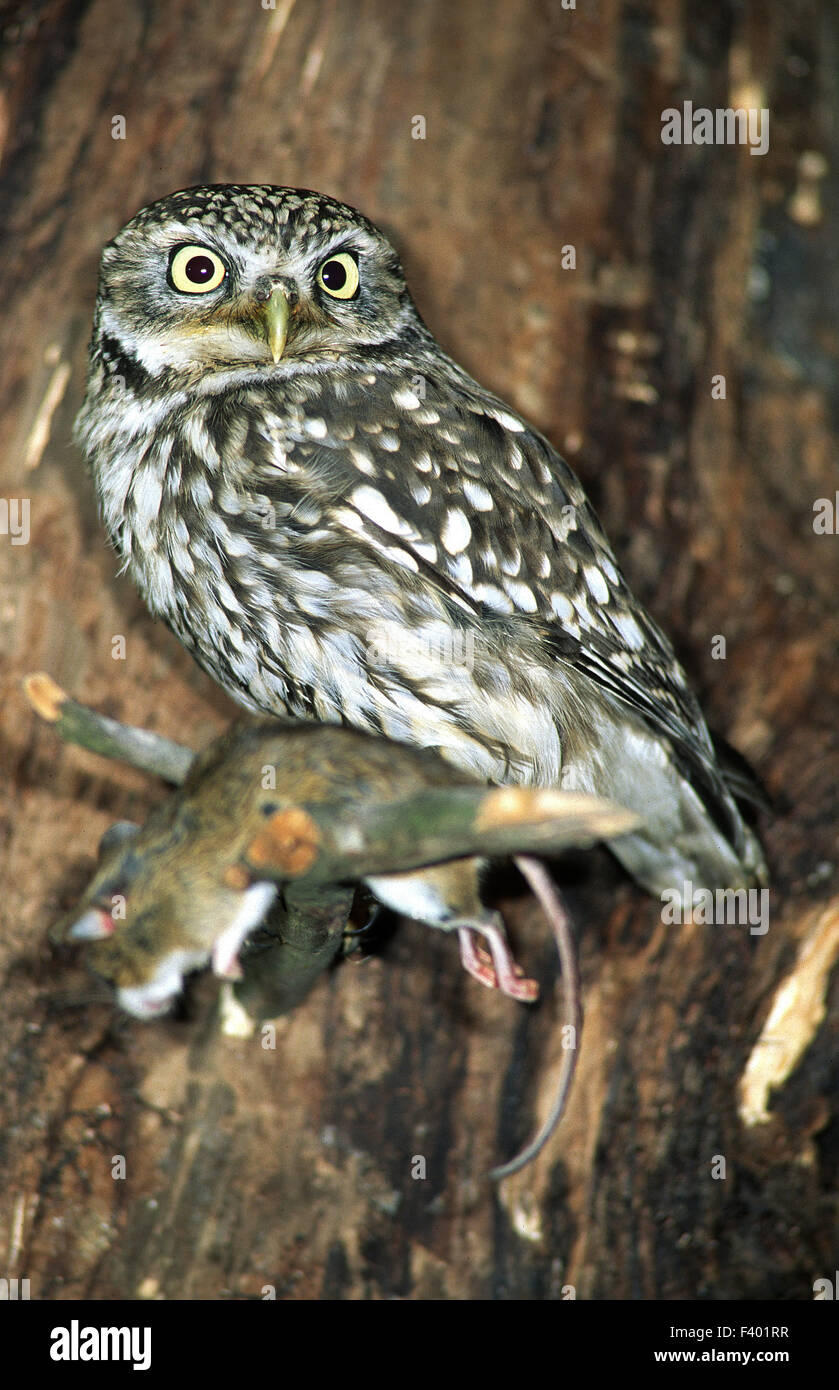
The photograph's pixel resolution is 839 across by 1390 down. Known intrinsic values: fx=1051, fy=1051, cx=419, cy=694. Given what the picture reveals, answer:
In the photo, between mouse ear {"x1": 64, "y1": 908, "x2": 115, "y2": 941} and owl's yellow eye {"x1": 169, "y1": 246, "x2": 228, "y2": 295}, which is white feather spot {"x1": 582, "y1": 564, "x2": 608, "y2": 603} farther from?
mouse ear {"x1": 64, "y1": 908, "x2": 115, "y2": 941}

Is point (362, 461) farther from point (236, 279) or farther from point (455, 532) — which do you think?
point (236, 279)

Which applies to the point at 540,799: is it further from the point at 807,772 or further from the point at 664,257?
the point at 664,257

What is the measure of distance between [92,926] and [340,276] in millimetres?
1383

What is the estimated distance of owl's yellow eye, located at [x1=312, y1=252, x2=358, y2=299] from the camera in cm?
211

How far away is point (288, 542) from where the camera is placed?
6.32ft

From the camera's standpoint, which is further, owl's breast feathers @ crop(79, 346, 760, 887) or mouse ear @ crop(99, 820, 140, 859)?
owl's breast feathers @ crop(79, 346, 760, 887)

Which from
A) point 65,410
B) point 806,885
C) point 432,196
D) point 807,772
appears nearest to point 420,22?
point 432,196

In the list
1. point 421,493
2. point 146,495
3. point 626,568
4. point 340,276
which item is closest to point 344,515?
point 421,493

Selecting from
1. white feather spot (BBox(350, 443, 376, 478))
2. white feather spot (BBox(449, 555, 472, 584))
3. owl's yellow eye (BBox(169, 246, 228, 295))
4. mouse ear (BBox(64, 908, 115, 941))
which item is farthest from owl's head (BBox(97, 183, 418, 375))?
mouse ear (BBox(64, 908, 115, 941))

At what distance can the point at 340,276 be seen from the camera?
214 cm

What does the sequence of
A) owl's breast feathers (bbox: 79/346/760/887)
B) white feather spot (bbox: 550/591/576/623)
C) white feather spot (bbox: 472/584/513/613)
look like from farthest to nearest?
white feather spot (bbox: 550/591/576/623) → white feather spot (bbox: 472/584/513/613) → owl's breast feathers (bbox: 79/346/760/887)

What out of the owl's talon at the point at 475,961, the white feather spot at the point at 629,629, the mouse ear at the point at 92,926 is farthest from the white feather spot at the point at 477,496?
the mouse ear at the point at 92,926

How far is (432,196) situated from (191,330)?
146 cm

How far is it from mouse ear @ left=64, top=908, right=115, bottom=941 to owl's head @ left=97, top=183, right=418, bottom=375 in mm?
1064
